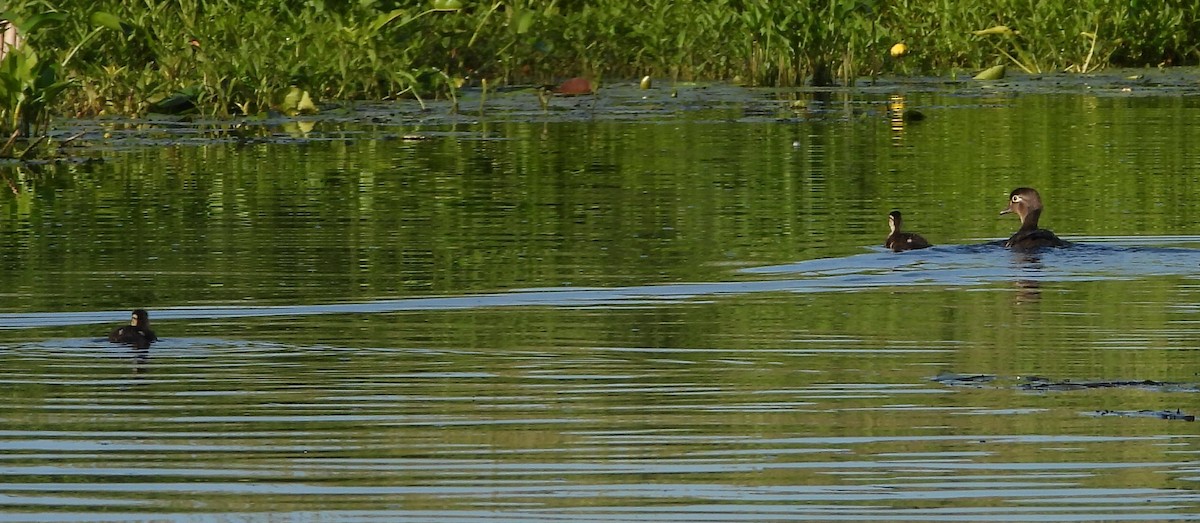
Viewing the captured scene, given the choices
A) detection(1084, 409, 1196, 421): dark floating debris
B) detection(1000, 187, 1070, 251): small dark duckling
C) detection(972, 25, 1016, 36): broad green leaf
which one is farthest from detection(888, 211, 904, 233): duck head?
detection(972, 25, 1016, 36): broad green leaf

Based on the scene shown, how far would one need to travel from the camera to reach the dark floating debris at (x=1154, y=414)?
6582 millimetres

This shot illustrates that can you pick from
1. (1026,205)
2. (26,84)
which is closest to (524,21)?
(26,84)

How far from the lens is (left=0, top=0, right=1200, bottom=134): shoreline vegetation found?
19531 millimetres

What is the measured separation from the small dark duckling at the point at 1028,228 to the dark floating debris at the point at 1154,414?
450 cm

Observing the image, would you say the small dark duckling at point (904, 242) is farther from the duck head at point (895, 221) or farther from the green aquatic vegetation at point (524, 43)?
the green aquatic vegetation at point (524, 43)

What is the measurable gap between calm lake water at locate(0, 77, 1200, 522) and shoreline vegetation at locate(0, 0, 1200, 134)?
2.11 m

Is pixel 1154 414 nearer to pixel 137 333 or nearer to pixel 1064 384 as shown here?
pixel 1064 384

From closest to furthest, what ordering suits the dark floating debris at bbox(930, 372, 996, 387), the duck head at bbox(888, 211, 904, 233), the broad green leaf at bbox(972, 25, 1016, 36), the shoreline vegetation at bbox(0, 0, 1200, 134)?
the dark floating debris at bbox(930, 372, 996, 387) → the duck head at bbox(888, 211, 904, 233) → the shoreline vegetation at bbox(0, 0, 1200, 134) → the broad green leaf at bbox(972, 25, 1016, 36)

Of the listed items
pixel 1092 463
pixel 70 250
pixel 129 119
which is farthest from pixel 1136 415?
pixel 129 119

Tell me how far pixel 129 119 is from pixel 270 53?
4.23 feet

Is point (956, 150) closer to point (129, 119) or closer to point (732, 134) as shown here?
point (732, 134)

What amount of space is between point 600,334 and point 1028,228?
3847mm

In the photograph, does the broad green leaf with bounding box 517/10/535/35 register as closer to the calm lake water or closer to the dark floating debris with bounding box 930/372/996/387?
the calm lake water

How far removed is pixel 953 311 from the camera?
931 centimetres
